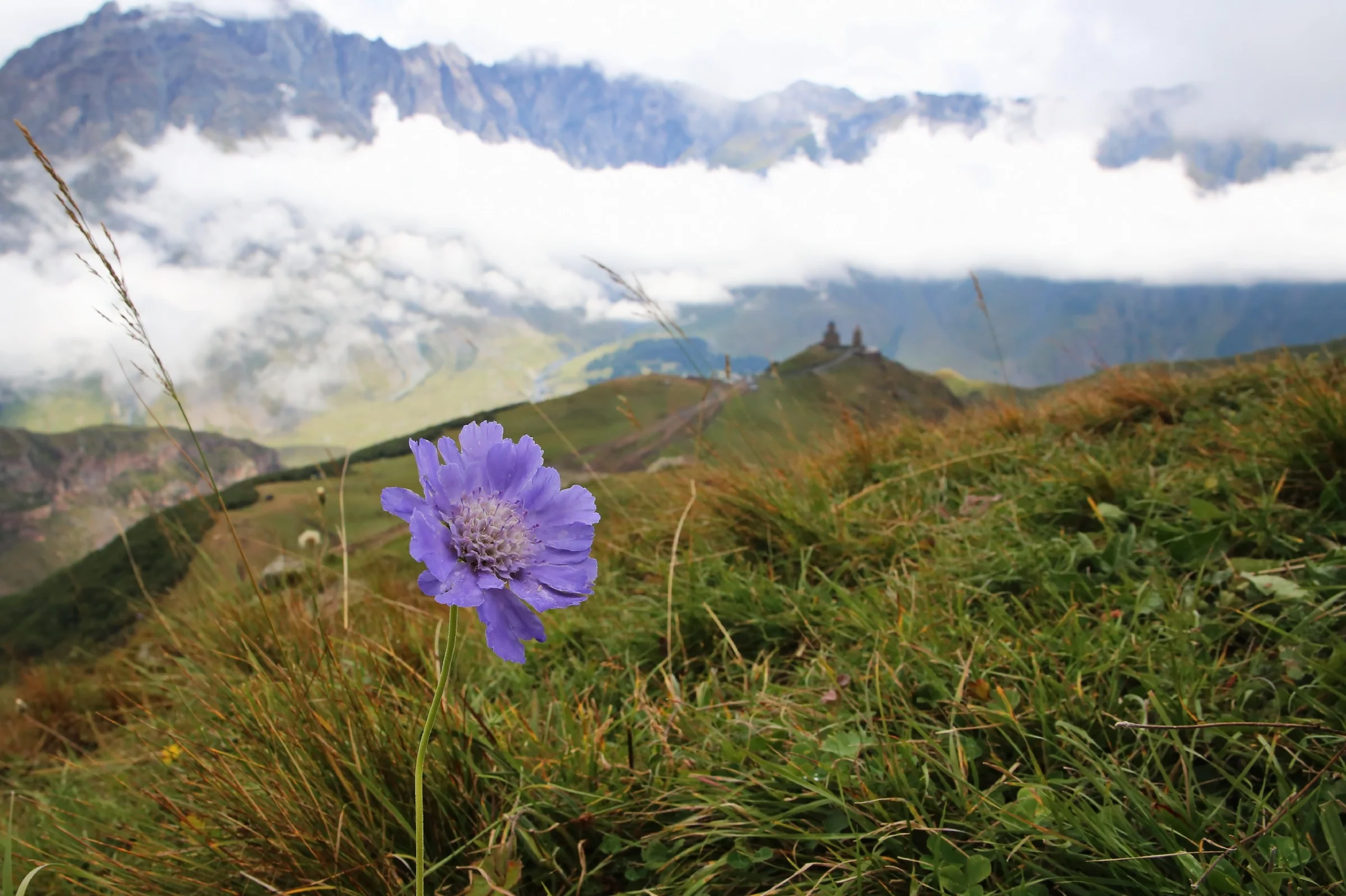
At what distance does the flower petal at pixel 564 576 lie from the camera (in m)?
1.06

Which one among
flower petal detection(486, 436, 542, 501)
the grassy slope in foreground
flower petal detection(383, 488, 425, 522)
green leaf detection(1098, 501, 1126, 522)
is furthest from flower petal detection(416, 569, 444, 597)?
green leaf detection(1098, 501, 1126, 522)

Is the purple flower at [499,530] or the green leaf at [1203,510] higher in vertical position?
the purple flower at [499,530]

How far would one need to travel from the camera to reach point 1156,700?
69.2 inches

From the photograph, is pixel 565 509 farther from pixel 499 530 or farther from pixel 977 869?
pixel 977 869

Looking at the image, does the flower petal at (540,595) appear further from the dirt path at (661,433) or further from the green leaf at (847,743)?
the dirt path at (661,433)

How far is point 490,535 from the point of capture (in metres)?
1.05

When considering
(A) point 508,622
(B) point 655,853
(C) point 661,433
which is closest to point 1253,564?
(B) point 655,853

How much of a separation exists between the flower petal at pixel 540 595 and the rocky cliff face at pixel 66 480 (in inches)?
7939

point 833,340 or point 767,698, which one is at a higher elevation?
point 767,698

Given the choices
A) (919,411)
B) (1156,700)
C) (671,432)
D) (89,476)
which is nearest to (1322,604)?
(1156,700)

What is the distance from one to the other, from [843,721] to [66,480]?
253 metres

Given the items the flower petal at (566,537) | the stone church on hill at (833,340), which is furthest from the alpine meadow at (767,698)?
the stone church on hill at (833,340)

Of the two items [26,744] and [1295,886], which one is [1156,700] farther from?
[26,744]

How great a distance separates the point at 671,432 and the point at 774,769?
22.1ft
